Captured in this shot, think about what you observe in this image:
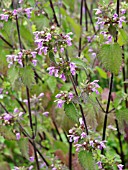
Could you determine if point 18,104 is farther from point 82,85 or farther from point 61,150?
point 82,85

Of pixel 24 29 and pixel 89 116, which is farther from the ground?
pixel 24 29

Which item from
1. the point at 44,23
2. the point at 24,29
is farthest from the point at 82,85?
the point at 24,29

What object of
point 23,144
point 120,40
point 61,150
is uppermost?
point 120,40

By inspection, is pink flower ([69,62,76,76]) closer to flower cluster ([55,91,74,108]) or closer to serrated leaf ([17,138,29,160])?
flower cluster ([55,91,74,108])

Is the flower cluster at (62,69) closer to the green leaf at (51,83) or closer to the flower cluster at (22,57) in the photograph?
the flower cluster at (22,57)

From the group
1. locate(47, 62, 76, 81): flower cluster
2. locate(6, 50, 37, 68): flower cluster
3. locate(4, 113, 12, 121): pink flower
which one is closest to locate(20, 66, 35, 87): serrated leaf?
locate(6, 50, 37, 68): flower cluster

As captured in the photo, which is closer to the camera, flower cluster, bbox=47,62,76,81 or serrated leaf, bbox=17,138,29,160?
flower cluster, bbox=47,62,76,81

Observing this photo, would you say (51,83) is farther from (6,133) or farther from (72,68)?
(72,68)
